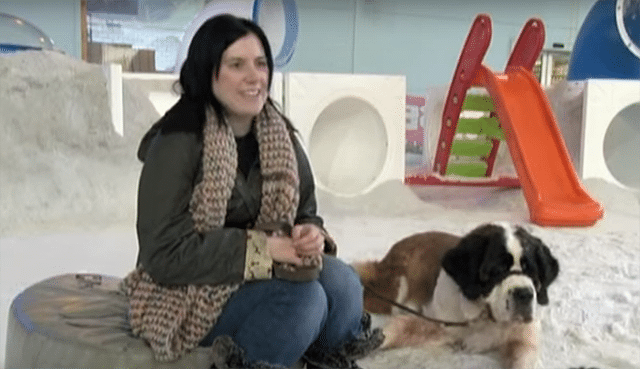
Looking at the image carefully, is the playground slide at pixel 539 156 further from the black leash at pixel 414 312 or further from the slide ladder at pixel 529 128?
the black leash at pixel 414 312

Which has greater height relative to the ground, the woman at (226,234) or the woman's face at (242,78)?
the woman's face at (242,78)

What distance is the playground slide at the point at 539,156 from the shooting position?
3410mm

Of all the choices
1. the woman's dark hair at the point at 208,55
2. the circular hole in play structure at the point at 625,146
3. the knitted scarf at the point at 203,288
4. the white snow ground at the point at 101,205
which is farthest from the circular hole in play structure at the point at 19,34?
the circular hole in play structure at the point at 625,146

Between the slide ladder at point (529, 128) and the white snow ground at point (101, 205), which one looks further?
the slide ladder at point (529, 128)

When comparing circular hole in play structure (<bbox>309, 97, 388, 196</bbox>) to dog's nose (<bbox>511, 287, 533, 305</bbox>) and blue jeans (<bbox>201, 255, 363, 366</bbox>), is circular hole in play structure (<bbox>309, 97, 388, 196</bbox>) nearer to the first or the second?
dog's nose (<bbox>511, 287, 533, 305</bbox>)

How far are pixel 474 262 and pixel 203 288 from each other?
0.74 metres

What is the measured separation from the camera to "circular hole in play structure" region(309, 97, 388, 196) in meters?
4.24

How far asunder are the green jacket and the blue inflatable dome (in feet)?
13.5

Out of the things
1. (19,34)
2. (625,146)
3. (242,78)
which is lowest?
(625,146)

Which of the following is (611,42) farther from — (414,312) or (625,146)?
(414,312)

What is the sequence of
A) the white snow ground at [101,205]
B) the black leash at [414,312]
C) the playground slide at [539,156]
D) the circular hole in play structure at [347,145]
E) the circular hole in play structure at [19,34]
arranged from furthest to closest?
the circular hole in play structure at [19,34] → the circular hole in play structure at [347,145] → the playground slide at [539,156] → the white snow ground at [101,205] → the black leash at [414,312]

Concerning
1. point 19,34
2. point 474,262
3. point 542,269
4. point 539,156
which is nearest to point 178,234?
point 474,262

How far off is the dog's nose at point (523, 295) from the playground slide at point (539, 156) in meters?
2.00

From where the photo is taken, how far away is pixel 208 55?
1.23 meters
